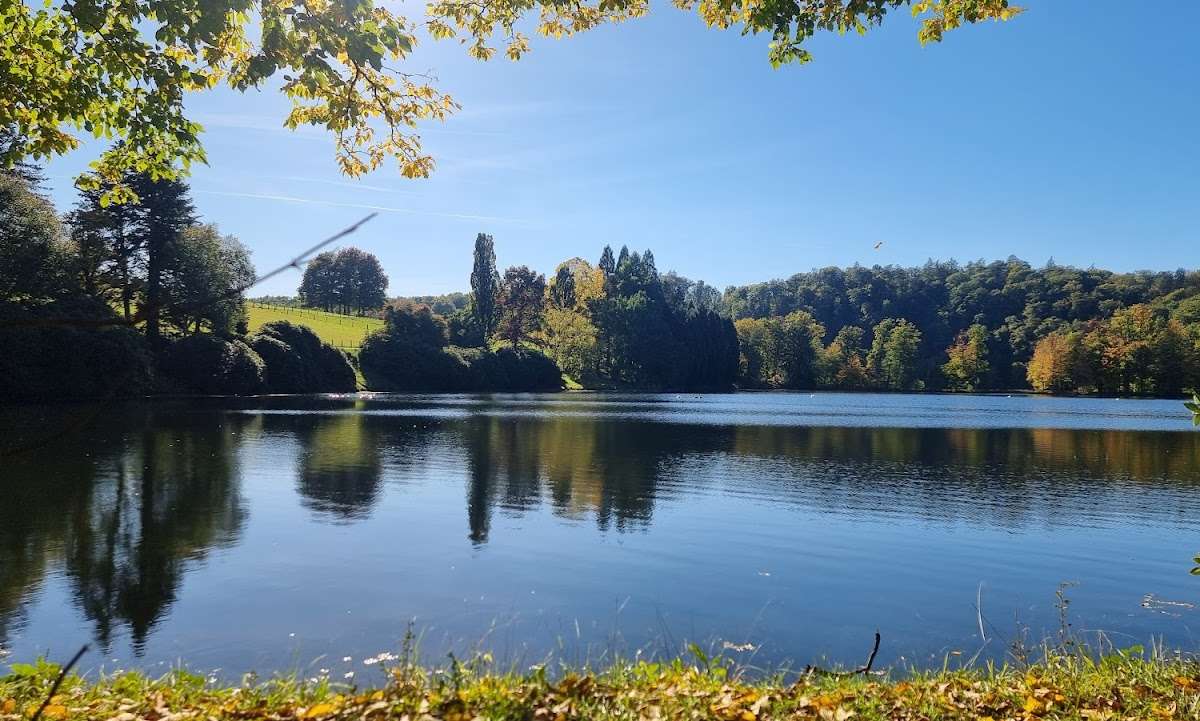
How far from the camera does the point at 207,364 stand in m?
66.2

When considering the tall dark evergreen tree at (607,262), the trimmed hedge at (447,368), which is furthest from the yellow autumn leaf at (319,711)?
the tall dark evergreen tree at (607,262)

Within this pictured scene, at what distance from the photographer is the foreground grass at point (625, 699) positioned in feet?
18.0

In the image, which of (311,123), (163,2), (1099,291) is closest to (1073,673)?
(311,123)

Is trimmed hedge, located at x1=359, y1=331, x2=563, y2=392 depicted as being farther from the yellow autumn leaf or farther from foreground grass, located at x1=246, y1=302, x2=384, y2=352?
the yellow autumn leaf

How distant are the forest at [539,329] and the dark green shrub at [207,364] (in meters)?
0.16

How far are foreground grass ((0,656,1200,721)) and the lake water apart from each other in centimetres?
300

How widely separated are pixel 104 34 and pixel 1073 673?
471 inches

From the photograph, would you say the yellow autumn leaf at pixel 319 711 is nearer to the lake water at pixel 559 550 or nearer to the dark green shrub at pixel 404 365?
the lake water at pixel 559 550

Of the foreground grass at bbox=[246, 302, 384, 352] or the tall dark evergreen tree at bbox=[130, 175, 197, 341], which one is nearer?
the tall dark evergreen tree at bbox=[130, 175, 197, 341]

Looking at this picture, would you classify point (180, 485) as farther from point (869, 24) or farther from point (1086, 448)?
point (1086, 448)

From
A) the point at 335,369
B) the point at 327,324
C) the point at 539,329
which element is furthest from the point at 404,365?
the point at 539,329

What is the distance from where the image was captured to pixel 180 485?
72.8 ft

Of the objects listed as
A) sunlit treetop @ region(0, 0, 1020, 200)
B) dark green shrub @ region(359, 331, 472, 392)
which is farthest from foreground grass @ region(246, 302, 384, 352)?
sunlit treetop @ region(0, 0, 1020, 200)

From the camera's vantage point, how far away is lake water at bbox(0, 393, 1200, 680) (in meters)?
10.7
